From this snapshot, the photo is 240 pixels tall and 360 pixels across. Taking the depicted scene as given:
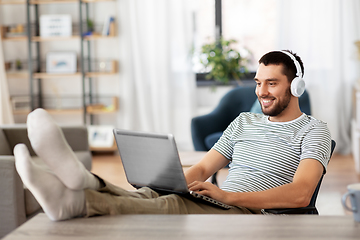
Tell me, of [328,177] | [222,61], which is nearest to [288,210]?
[328,177]

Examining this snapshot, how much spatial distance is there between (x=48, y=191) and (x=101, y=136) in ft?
12.4

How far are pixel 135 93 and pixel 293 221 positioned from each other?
3.98m

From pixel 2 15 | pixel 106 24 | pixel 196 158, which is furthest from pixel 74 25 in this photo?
pixel 196 158

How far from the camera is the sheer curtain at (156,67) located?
4.76 metres

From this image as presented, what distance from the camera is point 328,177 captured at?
381 centimetres

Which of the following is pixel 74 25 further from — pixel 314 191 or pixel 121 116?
pixel 314 191

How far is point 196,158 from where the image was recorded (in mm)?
2463

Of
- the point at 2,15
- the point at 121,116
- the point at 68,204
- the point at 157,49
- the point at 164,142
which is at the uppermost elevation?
the point at 2,15

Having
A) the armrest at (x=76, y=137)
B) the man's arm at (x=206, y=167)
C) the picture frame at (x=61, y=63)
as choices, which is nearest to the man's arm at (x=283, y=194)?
the man's arm at (x=206, y=167)

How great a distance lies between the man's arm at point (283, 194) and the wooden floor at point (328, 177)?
1.51 meters

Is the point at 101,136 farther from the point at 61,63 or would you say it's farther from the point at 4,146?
the point at 4,146

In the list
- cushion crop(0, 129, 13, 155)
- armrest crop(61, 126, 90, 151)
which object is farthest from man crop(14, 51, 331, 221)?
cushion crop(0, 129, 13, 155)

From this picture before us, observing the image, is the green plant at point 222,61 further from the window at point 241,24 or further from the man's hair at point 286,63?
the man's hair at point 286,63

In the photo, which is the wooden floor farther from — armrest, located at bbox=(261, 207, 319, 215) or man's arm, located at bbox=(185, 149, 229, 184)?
armrest, located at bbox=(261, 207, 319, 215)
